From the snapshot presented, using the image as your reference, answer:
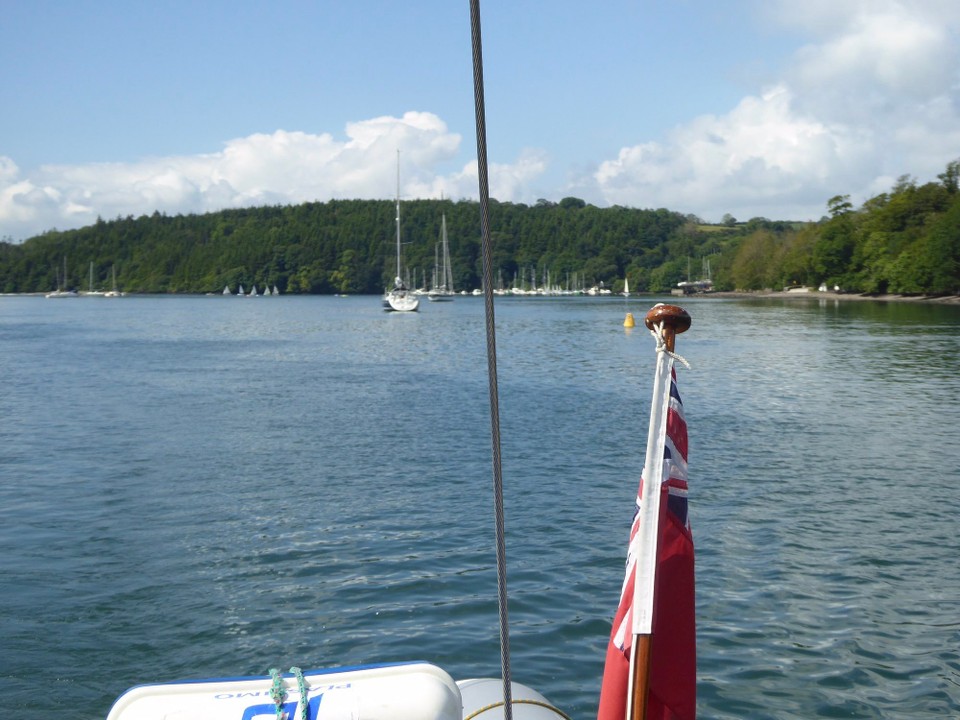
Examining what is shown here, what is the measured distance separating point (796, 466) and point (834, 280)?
12534cm

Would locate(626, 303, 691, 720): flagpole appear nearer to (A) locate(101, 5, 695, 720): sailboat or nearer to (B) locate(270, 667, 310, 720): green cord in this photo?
(A) locate(101, 5, 695, 720): sailboat

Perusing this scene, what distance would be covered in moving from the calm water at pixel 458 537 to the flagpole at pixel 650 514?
4535 millimetres

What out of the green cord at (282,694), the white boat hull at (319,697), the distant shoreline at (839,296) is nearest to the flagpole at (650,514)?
the white boat hull at (319,697)

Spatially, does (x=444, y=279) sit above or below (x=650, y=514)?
above

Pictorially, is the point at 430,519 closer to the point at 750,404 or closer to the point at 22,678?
the point at 22,678

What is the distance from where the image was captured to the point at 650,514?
136 inches

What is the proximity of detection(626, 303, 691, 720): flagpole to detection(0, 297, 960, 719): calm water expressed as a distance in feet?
14.9

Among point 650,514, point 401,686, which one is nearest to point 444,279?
point 650,514

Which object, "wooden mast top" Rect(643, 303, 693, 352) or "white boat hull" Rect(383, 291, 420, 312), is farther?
"white boat hull" Rect(383, 291, 420, 312)

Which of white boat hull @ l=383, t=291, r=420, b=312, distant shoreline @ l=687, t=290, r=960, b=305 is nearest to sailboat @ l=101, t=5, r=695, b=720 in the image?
white boat hull @ l=383, t=291, r=420, b=312

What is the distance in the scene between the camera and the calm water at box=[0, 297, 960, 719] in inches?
340

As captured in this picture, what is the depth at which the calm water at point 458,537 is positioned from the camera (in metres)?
8.64

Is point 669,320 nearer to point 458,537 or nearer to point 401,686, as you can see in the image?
point 401,686

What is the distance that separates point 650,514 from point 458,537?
9431mm
